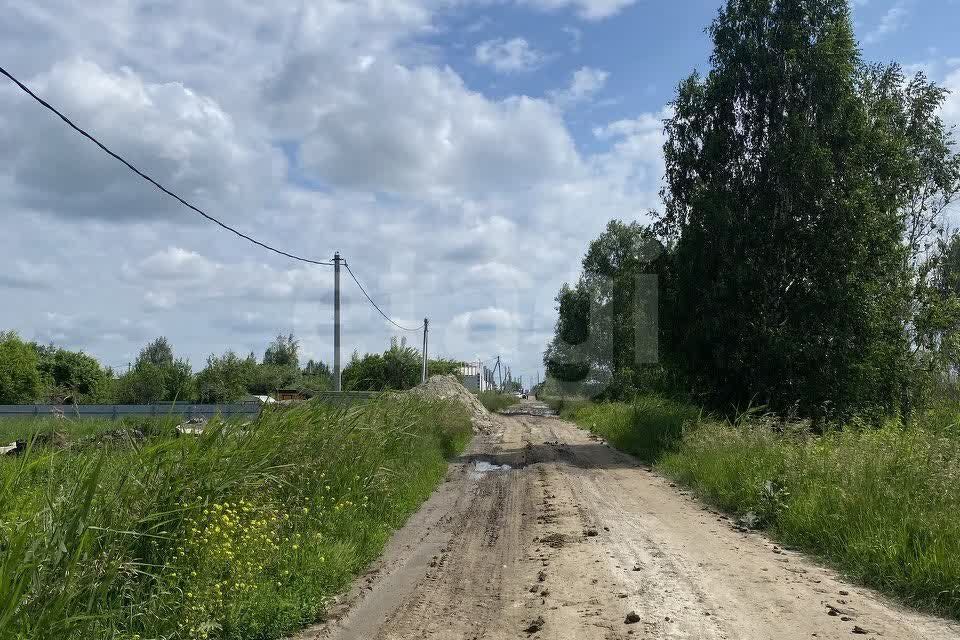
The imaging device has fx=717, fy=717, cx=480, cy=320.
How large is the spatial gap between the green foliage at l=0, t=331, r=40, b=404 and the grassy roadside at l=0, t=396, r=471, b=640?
2373 inches

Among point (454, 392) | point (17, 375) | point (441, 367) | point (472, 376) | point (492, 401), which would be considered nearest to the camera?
point (454, 392)

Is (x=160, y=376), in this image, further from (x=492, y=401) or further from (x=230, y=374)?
(x=492, y=401)

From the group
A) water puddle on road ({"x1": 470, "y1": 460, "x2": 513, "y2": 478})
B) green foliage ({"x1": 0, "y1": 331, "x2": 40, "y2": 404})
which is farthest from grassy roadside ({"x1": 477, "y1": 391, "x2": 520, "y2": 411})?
water puddle on road ({"x1": 470, "y1": 460, "x2": 513, "y2": 478})

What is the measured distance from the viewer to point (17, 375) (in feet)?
195

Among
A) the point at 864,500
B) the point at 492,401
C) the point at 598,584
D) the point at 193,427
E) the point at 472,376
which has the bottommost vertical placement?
the point at 598,584

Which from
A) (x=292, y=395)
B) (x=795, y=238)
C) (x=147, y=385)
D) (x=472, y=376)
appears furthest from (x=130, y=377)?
(x=472, y=376)

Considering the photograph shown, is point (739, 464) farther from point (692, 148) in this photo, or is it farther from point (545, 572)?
point (692, 148)

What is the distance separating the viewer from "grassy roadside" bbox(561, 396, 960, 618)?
6.86 m

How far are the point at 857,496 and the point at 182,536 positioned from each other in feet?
25.0

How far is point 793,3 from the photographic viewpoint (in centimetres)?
2127

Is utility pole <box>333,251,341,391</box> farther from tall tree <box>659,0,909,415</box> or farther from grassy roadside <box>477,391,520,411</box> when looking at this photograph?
grassy roadside <box>477,391,520,411</box>

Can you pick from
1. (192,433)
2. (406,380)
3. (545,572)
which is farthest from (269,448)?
(406,380)

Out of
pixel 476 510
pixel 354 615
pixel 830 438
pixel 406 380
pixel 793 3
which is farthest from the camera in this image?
pixel 406 380

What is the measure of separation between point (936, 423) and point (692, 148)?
10901 mm
